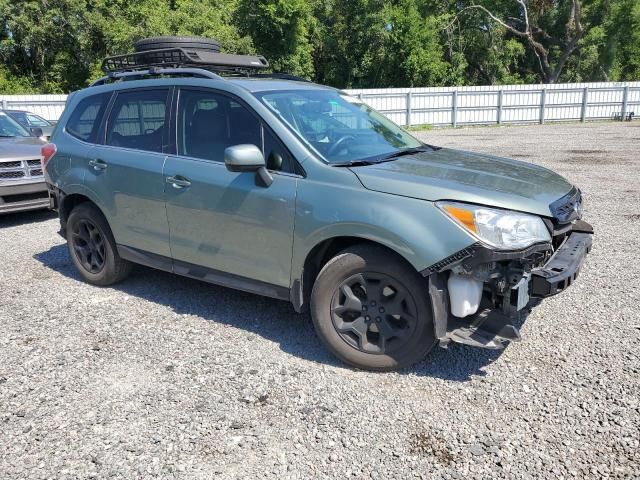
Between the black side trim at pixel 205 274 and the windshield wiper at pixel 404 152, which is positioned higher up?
the windshield wiper at pixel 404 152

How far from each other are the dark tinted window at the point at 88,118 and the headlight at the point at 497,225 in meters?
3.37

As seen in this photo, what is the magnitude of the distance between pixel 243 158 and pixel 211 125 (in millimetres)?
803

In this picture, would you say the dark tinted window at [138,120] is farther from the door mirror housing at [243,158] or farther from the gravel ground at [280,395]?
the gravel ground at [280,395]

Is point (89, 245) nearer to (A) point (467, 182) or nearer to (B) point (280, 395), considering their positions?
(B) point (280, 395)

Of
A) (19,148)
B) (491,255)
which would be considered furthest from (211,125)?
(19,148)

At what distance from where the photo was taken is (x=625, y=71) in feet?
138

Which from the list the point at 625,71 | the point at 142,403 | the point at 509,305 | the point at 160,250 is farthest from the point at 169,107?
the point at 625,71

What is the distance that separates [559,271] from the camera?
3191mm

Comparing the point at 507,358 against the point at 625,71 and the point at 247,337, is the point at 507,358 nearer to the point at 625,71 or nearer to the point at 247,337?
the point at 247,337

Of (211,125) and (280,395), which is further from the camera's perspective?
(211,125)

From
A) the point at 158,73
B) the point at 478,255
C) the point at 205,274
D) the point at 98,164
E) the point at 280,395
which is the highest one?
the point at 158,73

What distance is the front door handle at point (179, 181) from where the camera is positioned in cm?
409

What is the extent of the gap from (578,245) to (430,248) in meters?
1.21

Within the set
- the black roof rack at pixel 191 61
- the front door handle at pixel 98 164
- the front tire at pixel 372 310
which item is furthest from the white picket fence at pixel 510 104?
the front tire at pixel 372 310
